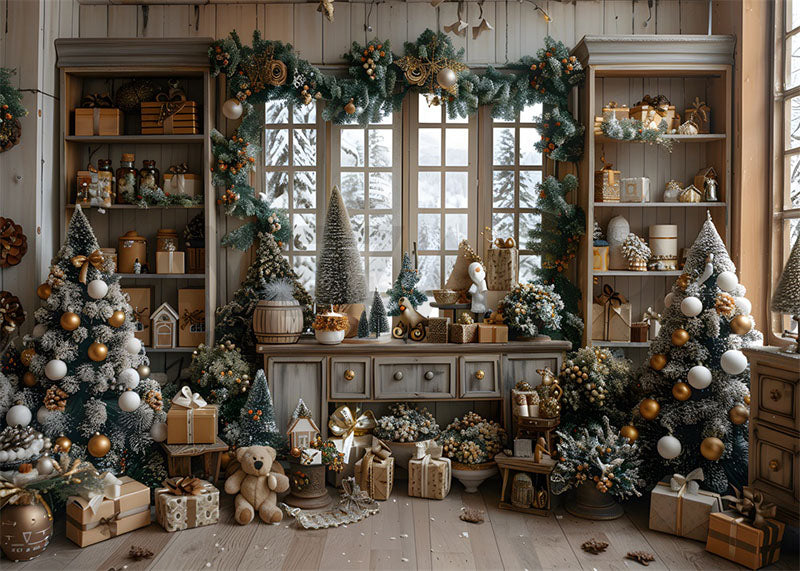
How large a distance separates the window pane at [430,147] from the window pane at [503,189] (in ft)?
1.36

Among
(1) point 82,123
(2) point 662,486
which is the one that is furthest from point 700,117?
(1) point 82,123

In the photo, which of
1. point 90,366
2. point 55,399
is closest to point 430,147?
point 90,366

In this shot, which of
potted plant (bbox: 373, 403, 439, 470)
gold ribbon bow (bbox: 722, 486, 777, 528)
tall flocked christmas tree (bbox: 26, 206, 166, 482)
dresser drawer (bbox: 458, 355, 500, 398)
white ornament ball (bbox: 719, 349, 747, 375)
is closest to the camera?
gold ribbon bow (bbox: 722, 486, 777, 528)

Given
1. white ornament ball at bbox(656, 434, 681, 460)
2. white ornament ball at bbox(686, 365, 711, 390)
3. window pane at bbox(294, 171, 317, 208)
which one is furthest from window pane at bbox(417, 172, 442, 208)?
white ornament ball at bbox(656, 434, 681, 460)

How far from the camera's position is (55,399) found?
3826 millimetres

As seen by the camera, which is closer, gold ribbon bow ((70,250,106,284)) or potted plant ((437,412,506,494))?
gold ribbon bow ((70,250,106,284))

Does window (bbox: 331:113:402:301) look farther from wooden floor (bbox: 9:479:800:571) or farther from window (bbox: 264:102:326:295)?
wooden floor (bbox: 9:479:800:571)

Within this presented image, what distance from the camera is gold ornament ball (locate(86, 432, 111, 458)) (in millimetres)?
3790

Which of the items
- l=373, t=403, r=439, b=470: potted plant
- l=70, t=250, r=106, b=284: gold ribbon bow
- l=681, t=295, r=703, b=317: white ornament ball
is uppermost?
l=70, t=250, r=106, b=284: gold ribbon bow

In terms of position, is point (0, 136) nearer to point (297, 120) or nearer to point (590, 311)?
point (297, 120)

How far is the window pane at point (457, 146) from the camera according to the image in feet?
15.5

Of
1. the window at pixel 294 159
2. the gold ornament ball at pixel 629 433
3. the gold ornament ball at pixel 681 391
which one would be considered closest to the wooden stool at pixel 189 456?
the window at pixel 294 159

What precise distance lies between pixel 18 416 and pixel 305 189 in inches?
87.2

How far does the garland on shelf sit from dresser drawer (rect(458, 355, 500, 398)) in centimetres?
143
